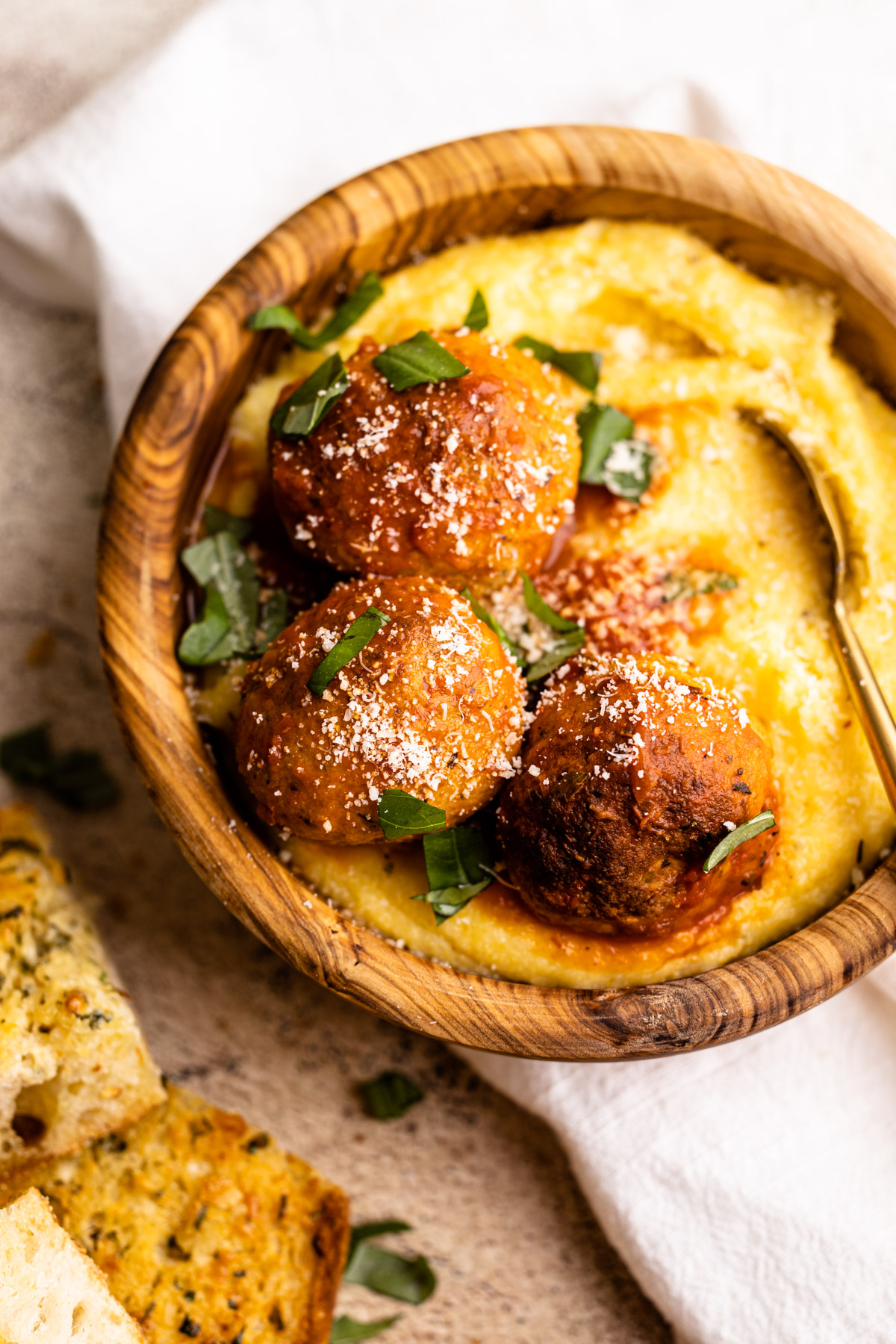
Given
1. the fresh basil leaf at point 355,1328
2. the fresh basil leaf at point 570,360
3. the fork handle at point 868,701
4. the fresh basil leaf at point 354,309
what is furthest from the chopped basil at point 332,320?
the fresh basil leaf at point 355,1328

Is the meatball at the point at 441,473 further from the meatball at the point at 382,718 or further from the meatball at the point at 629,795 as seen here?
the meatball at the point at 629,795

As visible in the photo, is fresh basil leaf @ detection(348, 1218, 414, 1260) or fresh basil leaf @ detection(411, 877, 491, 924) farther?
fresh basil leaf @ detection(348, 1218, 414, 1260)

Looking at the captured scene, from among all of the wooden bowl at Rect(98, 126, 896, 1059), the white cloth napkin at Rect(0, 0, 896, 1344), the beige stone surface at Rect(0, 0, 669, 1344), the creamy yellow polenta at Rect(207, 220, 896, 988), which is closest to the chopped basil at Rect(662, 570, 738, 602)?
the creamy yellow polenta at Rect(207, 220, 896, 988)

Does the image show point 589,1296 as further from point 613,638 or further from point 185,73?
point 185,73

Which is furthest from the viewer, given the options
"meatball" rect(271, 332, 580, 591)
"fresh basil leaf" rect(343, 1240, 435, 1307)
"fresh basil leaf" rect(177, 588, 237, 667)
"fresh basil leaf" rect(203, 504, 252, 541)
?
"fresh basil leaf" rect(343, 1240, 435, 1307)

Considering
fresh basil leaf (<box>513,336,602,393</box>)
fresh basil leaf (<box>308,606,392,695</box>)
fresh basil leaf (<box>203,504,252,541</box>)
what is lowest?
fresh basil leaf (<box>203,504,252,541</box>)

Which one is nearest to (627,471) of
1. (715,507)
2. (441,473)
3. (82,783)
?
(715,507)

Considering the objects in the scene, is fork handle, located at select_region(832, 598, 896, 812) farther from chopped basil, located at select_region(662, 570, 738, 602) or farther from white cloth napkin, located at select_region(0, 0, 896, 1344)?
white cloth napkin, located at select_region(0, 0, 896, 1344)
